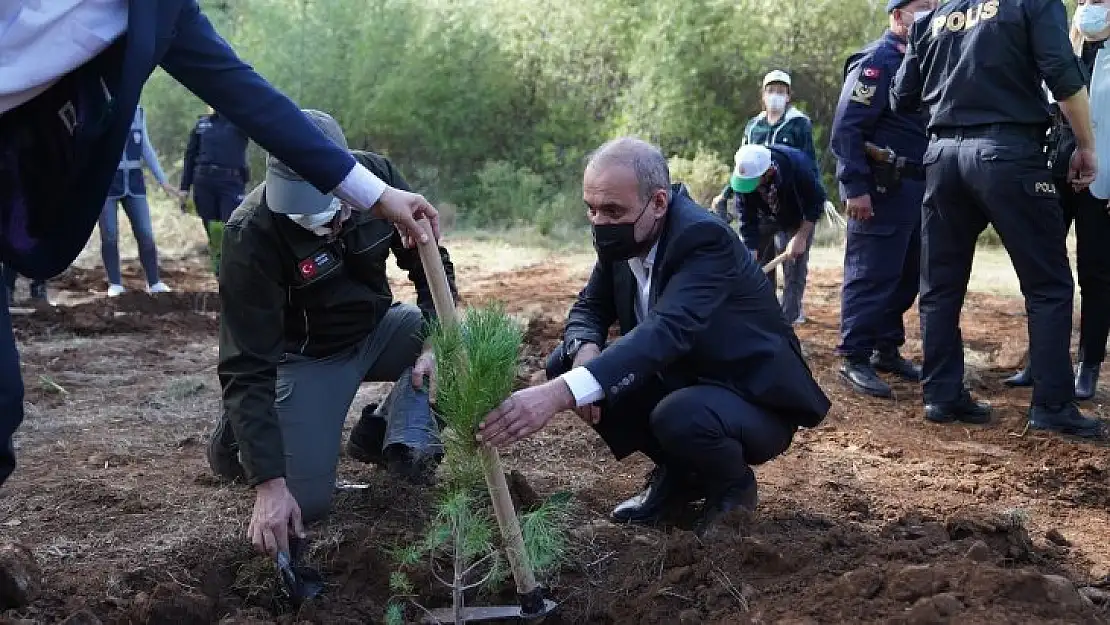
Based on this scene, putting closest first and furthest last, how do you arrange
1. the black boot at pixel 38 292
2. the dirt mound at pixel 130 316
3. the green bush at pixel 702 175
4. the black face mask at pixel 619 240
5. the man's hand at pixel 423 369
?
the black face mask at pixel 619 240 → the man's hand at pixel 423 369 → the dirt mound at pixel 130 316 → the black boot at pixel 38 292 → the green bush at pixel 702 175

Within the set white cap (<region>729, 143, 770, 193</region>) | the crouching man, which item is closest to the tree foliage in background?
white cap (<region>729, 143, 770, 193</region>)

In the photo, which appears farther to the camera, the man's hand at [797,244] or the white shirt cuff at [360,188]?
the man's hand at [797,244]

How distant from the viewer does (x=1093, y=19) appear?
16.3 ft

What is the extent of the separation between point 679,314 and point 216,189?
724cm

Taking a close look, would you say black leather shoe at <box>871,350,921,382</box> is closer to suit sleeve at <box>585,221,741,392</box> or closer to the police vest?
suit sleeve at <box>585,221,741,392</box>

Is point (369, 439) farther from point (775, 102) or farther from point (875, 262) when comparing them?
point (775, 102)

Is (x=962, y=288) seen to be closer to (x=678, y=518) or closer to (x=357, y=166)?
(x=678, y=518)

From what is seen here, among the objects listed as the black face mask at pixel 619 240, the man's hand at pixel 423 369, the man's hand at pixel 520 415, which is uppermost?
the black face mask at pixel 619 240

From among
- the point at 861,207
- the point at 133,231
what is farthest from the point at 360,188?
the point at 133,231

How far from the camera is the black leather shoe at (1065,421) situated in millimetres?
4738

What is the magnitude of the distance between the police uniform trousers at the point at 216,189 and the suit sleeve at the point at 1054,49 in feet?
22.8

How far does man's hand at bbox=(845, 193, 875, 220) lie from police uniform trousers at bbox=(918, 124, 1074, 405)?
0.62m

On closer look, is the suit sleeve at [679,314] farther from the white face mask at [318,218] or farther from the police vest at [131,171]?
the police vest at [131,171]

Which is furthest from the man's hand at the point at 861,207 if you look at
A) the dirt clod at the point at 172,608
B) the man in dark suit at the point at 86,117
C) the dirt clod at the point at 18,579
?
the dirt clod at the point at 18,579
